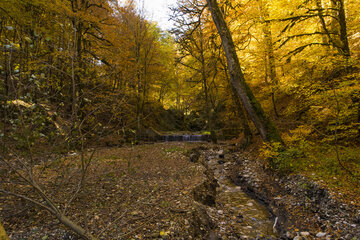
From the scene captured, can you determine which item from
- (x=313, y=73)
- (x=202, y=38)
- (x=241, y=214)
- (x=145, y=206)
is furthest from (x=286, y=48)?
(x=145, y=206)

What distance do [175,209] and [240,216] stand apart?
6.63 feet

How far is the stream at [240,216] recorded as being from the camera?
4008 mm

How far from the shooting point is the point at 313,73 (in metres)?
7.26

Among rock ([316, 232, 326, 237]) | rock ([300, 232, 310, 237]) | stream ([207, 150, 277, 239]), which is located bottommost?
stream ([207, 150, 277, 239])

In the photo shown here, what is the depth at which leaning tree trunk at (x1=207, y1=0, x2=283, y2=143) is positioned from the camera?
6.71m

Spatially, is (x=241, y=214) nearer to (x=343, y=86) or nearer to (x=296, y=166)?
(x=296, y=166)

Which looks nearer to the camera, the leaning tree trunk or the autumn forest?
the autumn forest

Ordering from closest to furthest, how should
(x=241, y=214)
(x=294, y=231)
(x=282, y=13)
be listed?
(x=294, y=231), (x=241, y=214), (x=282, y=13)

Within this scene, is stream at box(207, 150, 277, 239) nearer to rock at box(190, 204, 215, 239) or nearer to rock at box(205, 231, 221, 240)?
rock at box(205, 231, 221, 240)

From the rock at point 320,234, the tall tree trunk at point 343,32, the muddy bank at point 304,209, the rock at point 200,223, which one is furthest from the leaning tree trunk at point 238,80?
the rock at point 200,223

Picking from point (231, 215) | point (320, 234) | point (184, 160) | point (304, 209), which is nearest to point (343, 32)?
point (304, 209)

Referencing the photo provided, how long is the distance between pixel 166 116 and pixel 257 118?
64.7ft

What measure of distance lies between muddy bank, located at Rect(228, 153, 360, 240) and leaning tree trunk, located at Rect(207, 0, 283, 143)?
1607mm

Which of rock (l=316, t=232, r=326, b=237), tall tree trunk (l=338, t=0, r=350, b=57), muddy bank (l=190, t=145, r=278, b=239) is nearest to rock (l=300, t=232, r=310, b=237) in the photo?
rock (l=316, t=232, r=326, b=237)
